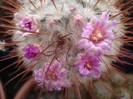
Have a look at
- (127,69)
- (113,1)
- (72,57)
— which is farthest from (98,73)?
(127,69)

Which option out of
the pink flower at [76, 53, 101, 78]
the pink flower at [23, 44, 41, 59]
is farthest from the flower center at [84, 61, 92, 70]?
the pink flower at [23, 44, 41, 59]

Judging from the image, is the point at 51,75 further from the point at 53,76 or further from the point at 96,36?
the point at 96,36

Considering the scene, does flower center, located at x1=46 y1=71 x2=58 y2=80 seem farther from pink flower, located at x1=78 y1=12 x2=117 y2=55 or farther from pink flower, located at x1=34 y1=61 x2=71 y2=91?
pink flower, located at x1=78 y1=12 x2=117 y2=55

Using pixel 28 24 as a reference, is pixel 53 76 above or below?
below

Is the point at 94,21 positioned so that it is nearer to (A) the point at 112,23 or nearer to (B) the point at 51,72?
(A) the point at 112,23

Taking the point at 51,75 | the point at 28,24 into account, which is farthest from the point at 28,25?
the point at 51,75

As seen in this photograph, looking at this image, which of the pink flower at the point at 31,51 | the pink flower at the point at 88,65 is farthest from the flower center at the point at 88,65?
Result: the pink flower at the point at 31,51
